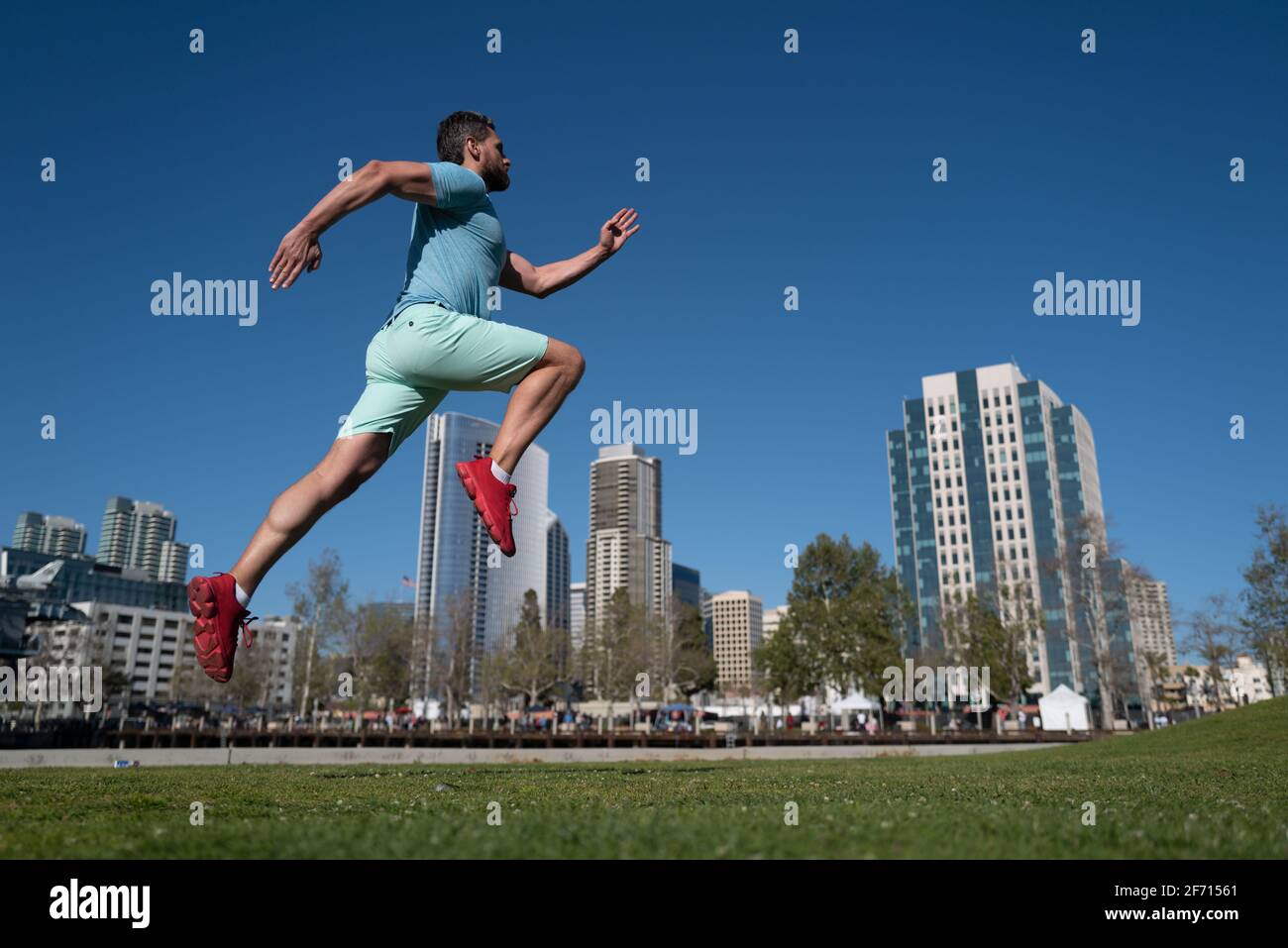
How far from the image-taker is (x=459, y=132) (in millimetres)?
5516

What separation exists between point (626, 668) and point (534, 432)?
6046 cm

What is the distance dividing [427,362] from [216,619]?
5.83ft

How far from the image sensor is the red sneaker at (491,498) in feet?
16.0

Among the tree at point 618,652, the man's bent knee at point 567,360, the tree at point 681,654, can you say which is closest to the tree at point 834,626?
the tree at point 681,654

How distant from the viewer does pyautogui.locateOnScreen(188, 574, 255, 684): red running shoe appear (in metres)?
4.62

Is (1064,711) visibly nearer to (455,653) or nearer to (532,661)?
(532,661)

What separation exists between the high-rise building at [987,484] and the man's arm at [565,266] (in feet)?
402

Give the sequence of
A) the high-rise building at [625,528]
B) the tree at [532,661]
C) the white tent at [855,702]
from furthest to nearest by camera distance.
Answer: the high-rise building at [625,528] < the tree at [532,661] < the white tent at [855,702]

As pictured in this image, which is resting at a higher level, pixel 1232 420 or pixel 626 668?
pixel 1232 420

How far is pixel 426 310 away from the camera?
4848 mm

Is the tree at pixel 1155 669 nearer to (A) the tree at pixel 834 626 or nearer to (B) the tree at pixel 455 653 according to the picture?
(A) the tree at pixel 834 626

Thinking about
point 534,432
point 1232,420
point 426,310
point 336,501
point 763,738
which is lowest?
point 763,738
